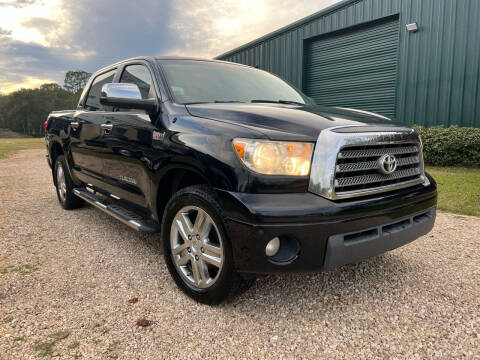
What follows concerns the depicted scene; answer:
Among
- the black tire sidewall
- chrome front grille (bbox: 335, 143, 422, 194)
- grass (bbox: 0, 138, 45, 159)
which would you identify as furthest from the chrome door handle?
grass (bbox: 0, 138, 45, 159)

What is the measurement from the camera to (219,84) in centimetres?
311

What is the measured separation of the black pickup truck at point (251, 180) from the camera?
196cm

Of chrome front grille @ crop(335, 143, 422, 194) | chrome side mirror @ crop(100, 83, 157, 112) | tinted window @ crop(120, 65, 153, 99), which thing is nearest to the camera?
chrome front grille @ crop(335, 143, 422, 194)

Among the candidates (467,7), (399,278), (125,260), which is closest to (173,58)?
(125,260)

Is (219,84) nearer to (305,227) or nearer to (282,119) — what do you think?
(282,119)

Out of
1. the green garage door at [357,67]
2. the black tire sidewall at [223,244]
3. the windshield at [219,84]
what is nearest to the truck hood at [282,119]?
the windshield at [219,84]

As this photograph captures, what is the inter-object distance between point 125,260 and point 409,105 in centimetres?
1007

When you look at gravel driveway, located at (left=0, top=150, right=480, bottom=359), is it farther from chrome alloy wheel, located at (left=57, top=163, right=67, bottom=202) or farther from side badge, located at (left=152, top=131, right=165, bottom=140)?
chrome alloy wheel, located at (left=57, top=163, right=67, bottom=202)

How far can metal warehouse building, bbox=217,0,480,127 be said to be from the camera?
934 cm

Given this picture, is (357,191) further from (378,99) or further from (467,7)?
(378,99)

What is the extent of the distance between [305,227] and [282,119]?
698 millimetres

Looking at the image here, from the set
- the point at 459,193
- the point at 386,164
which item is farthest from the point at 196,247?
the point at 459,193

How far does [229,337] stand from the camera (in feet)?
6.65

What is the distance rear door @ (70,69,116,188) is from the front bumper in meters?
2.03
